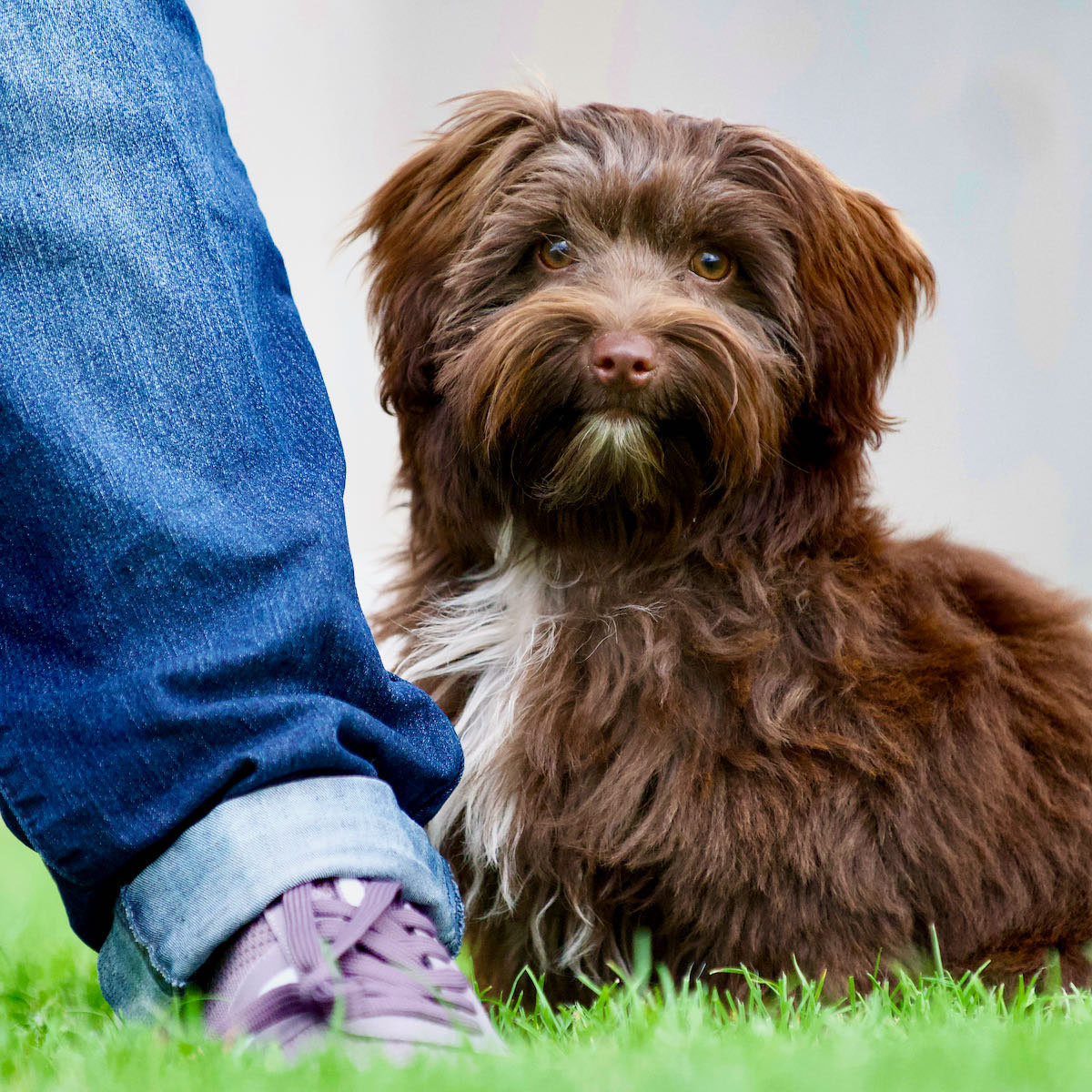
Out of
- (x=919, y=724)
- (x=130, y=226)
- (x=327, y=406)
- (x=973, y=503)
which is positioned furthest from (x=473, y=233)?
(x=973, y=503)

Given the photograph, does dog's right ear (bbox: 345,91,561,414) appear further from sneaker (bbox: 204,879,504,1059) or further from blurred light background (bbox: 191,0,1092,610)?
blurred light background (bbox: 191,0,1092,610)

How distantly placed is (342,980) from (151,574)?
1.76 ft

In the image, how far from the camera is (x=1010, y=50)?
20.7 ft

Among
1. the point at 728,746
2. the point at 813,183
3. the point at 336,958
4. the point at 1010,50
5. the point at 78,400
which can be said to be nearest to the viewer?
the point at 336,958

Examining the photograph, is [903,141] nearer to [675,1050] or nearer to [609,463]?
[609,463]

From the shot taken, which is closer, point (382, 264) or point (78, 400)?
point (78, 400)

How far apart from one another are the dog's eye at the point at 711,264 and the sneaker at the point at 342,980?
1130mm

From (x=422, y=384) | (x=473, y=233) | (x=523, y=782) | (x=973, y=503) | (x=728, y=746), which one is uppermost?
(x=473, y=233)

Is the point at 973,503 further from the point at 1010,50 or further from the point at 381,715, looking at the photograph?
the point at 381,715

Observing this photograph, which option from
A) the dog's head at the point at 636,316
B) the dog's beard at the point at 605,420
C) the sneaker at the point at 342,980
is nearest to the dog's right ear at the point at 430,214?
the dog's head at the point at 636,316

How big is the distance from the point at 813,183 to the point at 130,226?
1.12 meters

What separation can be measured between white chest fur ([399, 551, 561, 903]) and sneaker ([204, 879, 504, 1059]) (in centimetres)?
52

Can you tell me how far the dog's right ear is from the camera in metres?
2.48

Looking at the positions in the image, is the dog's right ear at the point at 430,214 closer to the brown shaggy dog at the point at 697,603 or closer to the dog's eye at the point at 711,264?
the brown shaggy dog at the point at 697,603
